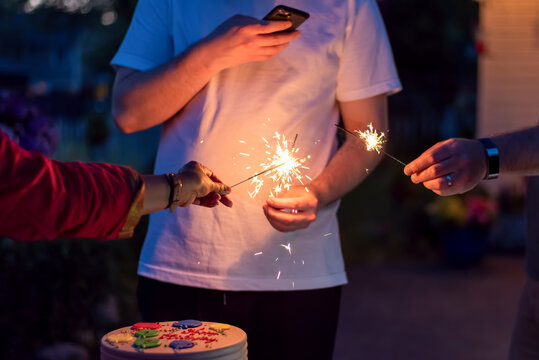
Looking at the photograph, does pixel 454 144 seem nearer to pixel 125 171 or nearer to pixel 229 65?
pixel 229 65

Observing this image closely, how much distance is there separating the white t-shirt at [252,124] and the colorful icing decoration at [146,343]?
0.46 meters

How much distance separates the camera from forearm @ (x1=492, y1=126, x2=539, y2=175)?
146cm

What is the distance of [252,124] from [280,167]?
0.48 feet

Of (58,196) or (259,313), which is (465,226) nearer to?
(259,313)

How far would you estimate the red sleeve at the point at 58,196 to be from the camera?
105 centimetres

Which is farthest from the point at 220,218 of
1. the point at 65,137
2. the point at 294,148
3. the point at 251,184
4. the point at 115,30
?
the point at 65,137

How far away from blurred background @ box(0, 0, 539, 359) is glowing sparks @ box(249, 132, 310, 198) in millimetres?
1729

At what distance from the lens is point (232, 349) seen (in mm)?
1145

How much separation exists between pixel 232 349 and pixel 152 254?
2.06 ft

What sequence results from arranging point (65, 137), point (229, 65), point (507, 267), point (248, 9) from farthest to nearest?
point (65, 137) < point (507, 267) < point (248, 9) < point (229, 65)

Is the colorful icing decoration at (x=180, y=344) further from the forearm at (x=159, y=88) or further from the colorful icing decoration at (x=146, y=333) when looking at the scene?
the forearm at (x=159, y=88)

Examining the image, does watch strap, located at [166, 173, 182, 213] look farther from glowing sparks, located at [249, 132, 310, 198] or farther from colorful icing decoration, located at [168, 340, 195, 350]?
glowing sparks, located at [249, 132, 310, 198]

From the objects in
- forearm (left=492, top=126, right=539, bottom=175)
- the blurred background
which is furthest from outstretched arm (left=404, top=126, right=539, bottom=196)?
the blurred background

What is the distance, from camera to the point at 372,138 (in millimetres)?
1762
